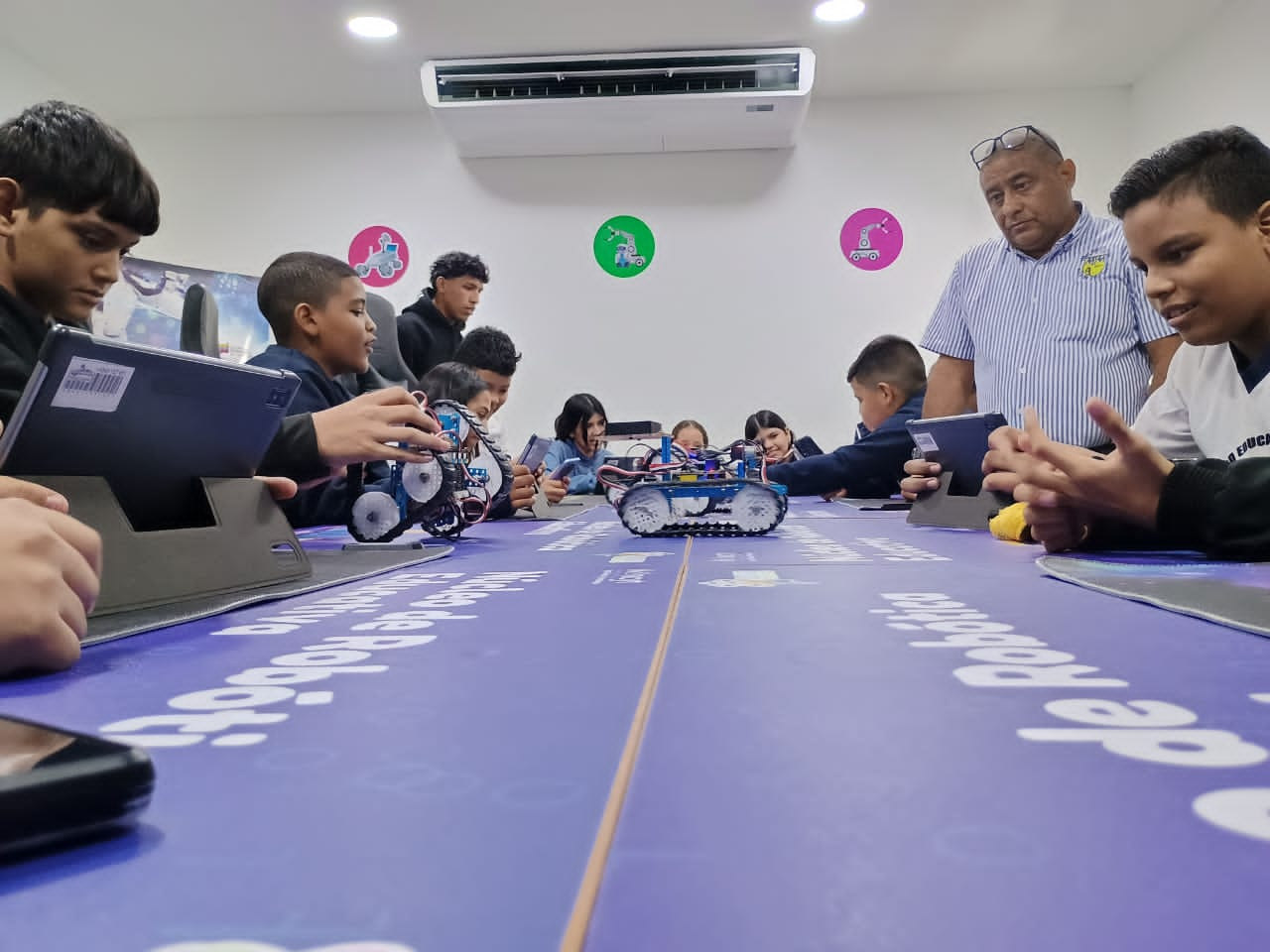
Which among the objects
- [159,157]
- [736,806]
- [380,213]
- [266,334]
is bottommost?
[736,806]

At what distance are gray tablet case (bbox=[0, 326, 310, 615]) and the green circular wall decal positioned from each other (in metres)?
3.20

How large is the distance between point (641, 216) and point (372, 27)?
52.4 inches

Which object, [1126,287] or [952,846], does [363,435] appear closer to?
[952,846]

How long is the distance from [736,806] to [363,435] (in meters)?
0.88

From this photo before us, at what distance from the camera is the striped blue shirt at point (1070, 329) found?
1608 millimetres

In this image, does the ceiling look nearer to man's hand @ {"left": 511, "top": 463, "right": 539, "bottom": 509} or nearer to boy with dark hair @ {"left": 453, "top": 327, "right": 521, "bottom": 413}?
boy with dark hair @ {"left": 453, "top": 327, "right": 521, "bottom": 413}

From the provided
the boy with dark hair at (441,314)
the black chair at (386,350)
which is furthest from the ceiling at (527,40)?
the black chair at (386,350)

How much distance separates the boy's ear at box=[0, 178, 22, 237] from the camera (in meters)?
0.97

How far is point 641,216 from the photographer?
3873 millimetres

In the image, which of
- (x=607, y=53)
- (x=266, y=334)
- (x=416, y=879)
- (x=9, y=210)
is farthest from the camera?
(x=266, y=334)

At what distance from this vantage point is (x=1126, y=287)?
62.9 inches

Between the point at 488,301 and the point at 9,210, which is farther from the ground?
the point at 488,301

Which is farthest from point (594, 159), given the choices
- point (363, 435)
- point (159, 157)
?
point (363, 435)

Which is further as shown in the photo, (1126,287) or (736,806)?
(1126,287)
